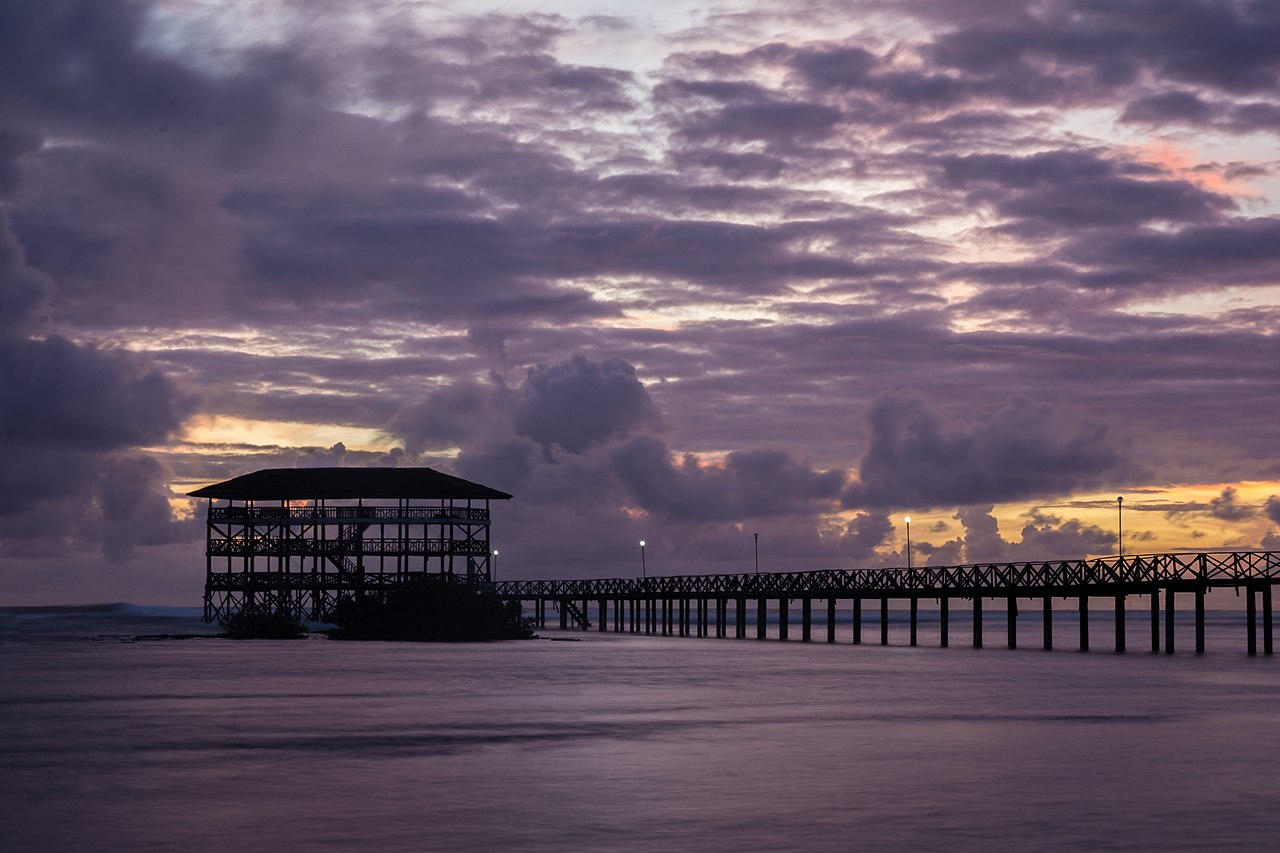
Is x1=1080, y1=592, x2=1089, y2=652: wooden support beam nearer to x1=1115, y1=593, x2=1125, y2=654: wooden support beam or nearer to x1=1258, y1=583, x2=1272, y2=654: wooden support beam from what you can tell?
x1=1115, y1=593, x2=1125, y2=654: wooden support beam

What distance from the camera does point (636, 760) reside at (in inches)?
1218

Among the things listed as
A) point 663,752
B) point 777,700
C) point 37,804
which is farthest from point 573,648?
point 37,804

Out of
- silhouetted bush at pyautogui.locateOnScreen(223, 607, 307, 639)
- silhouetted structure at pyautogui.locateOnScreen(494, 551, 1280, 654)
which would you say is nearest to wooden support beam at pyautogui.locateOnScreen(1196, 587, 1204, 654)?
silhouetted structure at pyautogui.locateOnScreen(494, 551, 1280, 654)

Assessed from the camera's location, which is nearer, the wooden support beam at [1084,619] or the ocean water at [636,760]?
the ocean water at [636,760]

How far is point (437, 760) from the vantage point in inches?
1216

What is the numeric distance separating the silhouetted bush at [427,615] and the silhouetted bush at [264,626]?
2918mm

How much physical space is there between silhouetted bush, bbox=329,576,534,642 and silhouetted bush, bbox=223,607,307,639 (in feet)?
9.57

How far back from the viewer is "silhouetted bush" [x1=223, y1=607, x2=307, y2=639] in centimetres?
10212

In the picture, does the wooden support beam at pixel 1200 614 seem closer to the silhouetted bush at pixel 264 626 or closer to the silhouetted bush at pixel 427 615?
the silhouetted bush at pixel 427 615

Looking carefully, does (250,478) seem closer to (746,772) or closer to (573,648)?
(573,648)

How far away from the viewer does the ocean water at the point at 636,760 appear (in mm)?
22406

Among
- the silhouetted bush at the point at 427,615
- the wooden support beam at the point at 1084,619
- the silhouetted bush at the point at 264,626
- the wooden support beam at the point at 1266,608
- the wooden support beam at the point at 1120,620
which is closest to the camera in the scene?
the wooden support beam at the point at 1266,608

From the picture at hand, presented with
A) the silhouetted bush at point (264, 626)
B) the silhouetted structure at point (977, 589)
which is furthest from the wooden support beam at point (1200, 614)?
the silhouetted bush at point (264, 626)

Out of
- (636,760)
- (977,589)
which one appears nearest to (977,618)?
(977,589)
